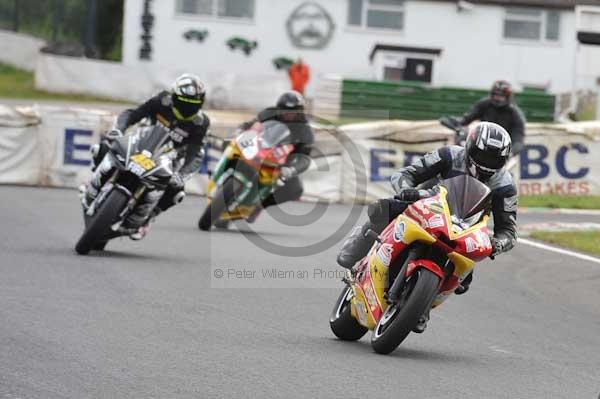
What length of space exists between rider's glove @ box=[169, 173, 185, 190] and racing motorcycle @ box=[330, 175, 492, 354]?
4438 millimetres

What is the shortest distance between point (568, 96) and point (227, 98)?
10731 millimetres

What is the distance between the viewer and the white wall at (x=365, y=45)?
47.0m

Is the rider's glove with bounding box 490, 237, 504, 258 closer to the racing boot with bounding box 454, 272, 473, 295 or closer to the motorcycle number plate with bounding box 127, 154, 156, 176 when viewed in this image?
the racing boot with bounding box 454, 272, 473, 295

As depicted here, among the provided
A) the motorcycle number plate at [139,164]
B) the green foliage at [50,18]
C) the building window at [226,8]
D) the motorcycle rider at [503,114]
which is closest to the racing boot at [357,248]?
the motorcycle number plate at [139,164]

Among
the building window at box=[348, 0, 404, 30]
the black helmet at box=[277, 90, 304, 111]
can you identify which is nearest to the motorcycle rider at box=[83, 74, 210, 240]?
the black helmet at box=[277, 90, 304, 111]

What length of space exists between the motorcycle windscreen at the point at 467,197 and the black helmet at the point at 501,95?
32.0ft

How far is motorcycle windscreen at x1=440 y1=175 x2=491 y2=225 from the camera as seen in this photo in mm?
7965

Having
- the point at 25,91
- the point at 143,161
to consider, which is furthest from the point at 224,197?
the point at 25,91

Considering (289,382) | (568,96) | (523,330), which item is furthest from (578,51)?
(289,382)

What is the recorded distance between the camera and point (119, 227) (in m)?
12.2

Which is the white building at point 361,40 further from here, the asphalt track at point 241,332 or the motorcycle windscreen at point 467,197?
the motorcycle windscreen at point 467,197

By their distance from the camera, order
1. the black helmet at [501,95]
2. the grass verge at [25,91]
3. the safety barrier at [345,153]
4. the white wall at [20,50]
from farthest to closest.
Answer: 1. the white wall at [20,50]
2. the grass verge at [25,91]
3. the safety barrier at [345,153]
4. the black helmet at [501,95]

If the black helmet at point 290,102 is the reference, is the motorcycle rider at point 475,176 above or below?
below

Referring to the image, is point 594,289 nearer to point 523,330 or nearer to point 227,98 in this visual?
point 523,330
